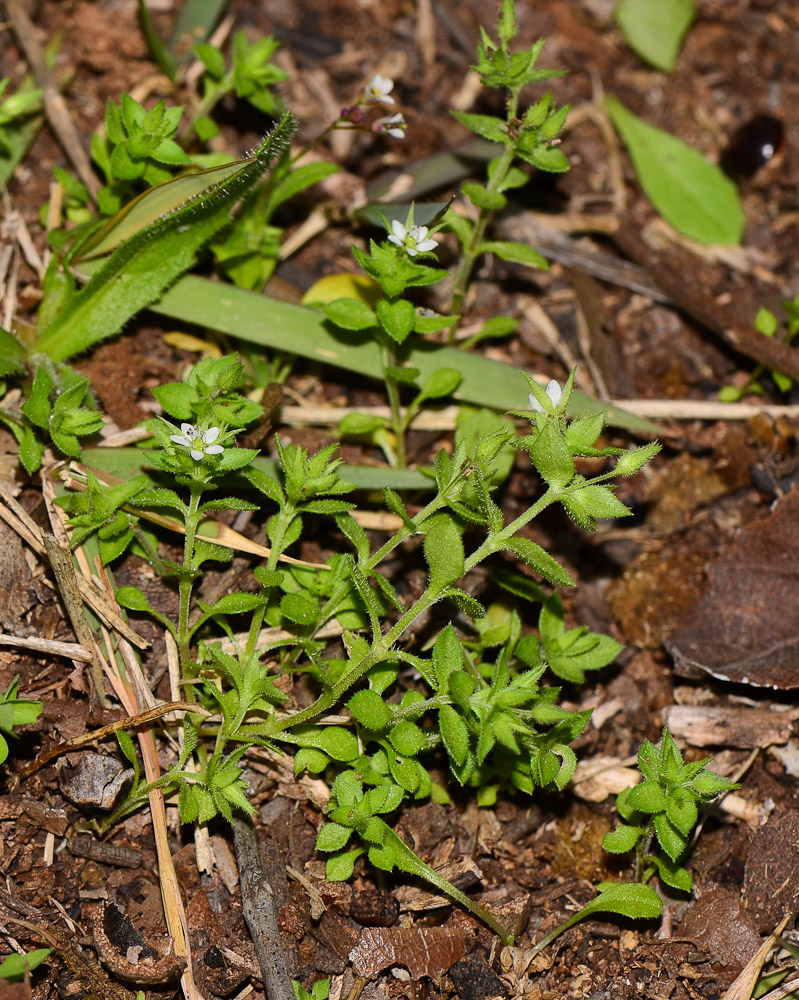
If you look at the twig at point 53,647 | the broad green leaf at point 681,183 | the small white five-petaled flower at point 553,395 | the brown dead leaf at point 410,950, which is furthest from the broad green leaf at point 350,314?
the brown dead leaf at point 410,950

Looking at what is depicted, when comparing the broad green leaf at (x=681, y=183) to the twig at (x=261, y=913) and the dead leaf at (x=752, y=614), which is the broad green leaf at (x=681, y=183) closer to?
the dead leaf at (x=752, y=614)

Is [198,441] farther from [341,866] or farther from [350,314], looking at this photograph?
[341,866]

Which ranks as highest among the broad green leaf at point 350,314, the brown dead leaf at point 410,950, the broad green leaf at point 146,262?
the broad green leaf at point 146,262

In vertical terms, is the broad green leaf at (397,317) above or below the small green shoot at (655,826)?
above

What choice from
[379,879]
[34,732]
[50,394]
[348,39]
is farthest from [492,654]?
[348,39]

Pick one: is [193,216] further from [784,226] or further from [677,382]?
[784,226]

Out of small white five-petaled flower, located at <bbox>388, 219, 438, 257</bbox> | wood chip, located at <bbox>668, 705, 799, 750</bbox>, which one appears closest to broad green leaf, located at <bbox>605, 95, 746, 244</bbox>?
small white five-petaled flower, located at <bbox>388, 219, 438, 257</bbox>

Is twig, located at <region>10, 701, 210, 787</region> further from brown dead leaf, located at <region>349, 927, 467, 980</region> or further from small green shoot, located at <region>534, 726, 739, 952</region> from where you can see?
small green shoot, located at <region>534, 726, 739, 952</region>
